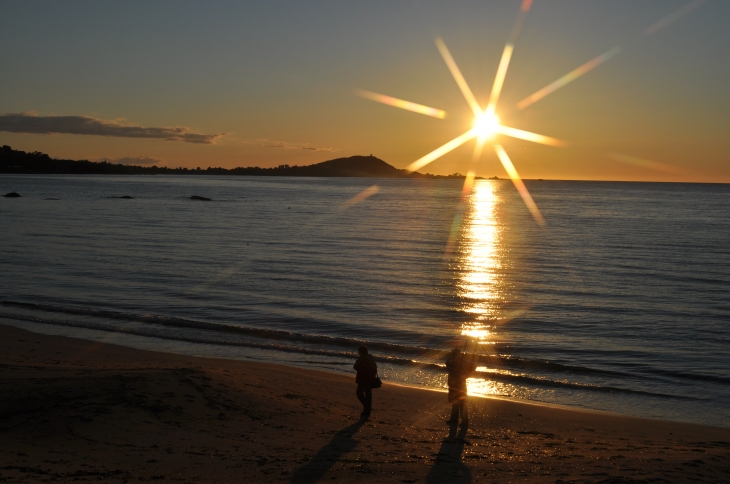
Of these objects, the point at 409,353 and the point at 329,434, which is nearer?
the point at 329,434

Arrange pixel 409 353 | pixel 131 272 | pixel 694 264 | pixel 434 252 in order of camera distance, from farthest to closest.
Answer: pixel 434 252 → pixel 694 264 → pixel 131 272 → pixel 409 353

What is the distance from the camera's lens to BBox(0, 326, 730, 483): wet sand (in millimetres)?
8625

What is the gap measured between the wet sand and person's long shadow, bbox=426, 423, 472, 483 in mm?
39

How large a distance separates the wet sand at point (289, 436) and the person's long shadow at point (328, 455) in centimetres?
2

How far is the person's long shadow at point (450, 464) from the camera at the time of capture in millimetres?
8766

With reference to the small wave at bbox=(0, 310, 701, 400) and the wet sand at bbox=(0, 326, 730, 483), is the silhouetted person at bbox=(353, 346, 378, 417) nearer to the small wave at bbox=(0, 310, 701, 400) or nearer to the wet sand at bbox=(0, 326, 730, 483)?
the wet sand at bbox=(0, 326, 730, 483)

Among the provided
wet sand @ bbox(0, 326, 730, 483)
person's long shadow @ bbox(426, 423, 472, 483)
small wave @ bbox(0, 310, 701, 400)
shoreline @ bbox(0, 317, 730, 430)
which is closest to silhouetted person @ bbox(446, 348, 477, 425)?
wet sand @ bbox(0, 326, 730, 483)

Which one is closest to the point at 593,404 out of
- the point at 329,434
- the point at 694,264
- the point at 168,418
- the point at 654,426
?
the point at 654,426

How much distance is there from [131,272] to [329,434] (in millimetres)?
23860

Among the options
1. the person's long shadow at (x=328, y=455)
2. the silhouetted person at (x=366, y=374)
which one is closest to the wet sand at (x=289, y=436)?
the person's long shadow at (x=328, y=455)

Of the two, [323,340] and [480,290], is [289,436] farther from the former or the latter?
[480,290]

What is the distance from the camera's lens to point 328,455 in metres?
9.48

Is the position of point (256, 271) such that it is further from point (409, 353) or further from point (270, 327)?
point (409, 353)

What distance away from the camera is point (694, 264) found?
123 feet
